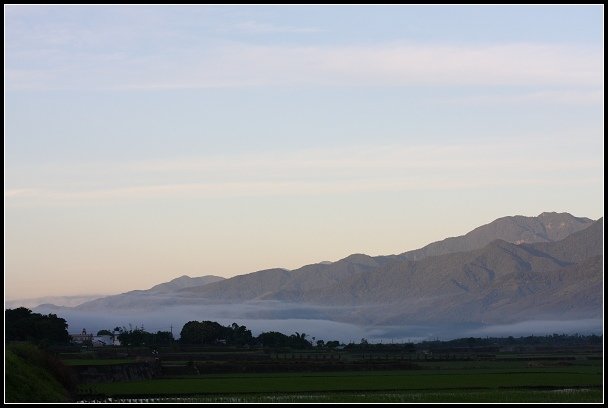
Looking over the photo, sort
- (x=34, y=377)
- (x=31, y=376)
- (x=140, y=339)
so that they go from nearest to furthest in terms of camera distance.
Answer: (x=31, y=376), (x=34, y=377), (x=140, y=339)

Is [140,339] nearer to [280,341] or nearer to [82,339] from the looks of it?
[82,339]

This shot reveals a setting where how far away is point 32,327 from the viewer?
123m

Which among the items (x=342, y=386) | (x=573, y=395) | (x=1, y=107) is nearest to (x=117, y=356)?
(x=342, y=386)

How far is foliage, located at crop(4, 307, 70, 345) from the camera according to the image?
11869 cm

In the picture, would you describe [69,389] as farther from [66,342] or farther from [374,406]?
[66,342]

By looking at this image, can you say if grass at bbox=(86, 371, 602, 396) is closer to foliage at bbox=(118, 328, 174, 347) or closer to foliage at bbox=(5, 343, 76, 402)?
foliage at bbox=(5, 343, 76, 402)

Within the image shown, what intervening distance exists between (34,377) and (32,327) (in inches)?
2924

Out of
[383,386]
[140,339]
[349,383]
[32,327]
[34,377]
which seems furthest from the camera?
[140,339]

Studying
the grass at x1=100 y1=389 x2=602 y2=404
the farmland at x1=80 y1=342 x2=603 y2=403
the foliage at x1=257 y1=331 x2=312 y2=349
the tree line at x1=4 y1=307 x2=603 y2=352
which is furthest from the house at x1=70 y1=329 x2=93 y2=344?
the grass at x1=100 y1=389 x2=602 y2=404

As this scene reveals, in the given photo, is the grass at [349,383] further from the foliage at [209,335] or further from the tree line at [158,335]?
the foliage at [209,335]

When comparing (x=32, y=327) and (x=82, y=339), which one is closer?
(x=32, y=327)

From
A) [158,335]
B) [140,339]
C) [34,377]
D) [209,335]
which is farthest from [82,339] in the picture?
[34,377]

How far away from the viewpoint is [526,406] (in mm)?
44531

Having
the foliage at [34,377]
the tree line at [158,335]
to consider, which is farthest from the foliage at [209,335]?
the foliage at [34,377]
